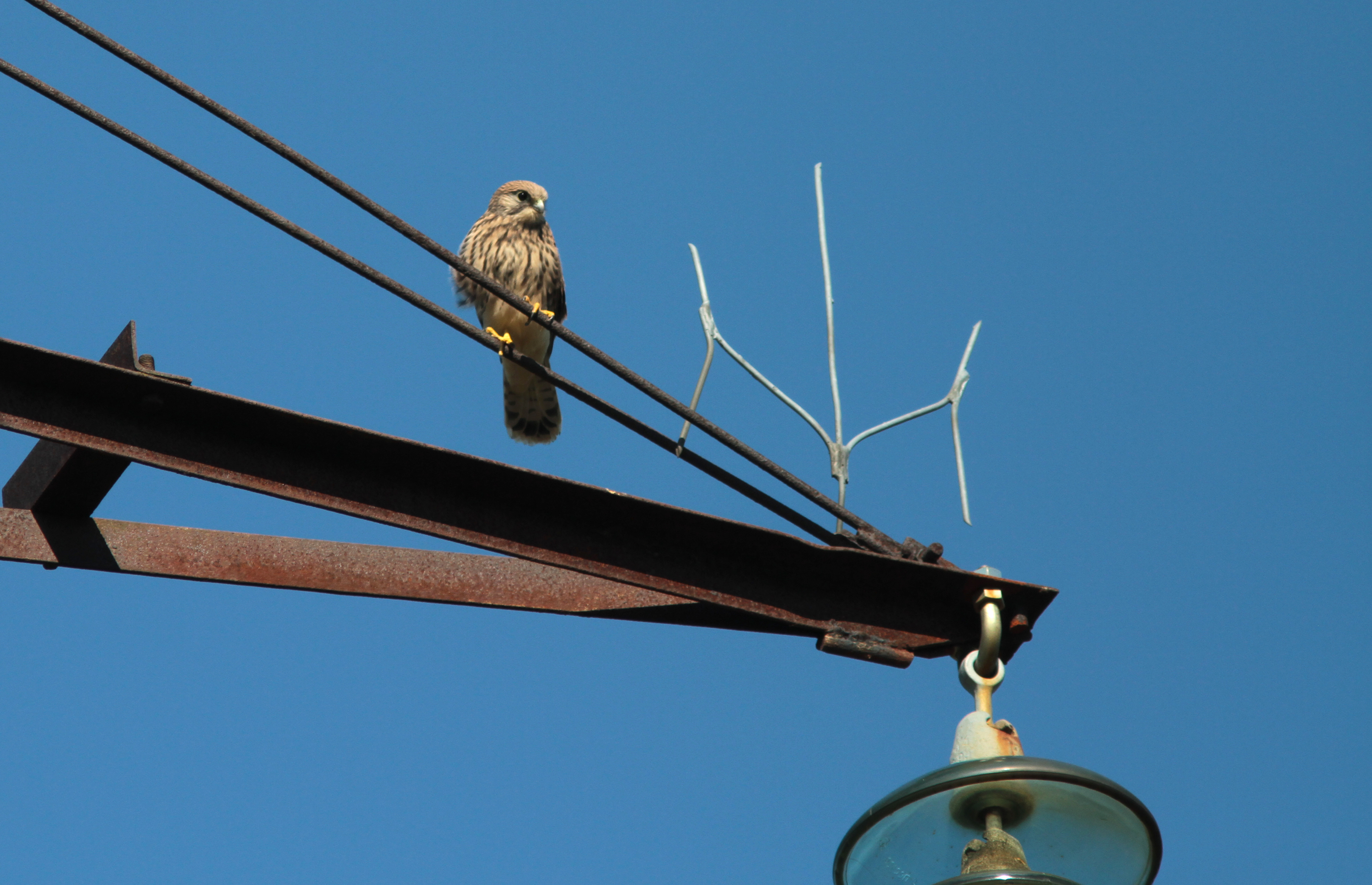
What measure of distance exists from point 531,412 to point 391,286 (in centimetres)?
545

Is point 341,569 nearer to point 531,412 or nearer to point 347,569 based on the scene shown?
point 347,569

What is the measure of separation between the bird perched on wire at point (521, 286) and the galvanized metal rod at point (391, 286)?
4566 mm

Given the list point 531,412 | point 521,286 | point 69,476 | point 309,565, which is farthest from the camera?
point 531,412

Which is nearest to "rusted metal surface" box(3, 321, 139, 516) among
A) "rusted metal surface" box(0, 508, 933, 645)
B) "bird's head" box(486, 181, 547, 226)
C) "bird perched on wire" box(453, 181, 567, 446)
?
"rusted metal surface" box(0, 508, 933, 645)

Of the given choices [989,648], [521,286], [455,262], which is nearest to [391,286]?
[455,262]

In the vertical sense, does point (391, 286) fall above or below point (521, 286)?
below

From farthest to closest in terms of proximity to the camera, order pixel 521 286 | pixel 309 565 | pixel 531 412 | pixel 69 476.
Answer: pixel 531 412 < pixel 521 286 < pixel 309 565 < pixel 69 476

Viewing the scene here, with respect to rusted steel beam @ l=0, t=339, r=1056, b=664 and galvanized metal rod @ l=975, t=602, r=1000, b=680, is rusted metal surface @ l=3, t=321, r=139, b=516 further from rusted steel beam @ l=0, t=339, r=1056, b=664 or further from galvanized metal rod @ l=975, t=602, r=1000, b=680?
galvanized metal rod @ l=975, t=602, r=1000, b=680

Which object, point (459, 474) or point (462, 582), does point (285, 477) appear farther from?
point (462, 582)

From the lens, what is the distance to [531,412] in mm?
8383

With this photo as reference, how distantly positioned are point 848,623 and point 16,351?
1.73 metres

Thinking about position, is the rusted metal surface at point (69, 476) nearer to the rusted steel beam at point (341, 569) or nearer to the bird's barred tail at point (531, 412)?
the rusted steel beam at point (341, 569)

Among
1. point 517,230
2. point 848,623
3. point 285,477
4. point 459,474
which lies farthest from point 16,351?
point 517,230

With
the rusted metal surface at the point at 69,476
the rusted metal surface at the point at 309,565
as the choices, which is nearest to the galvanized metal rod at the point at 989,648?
the rusted metal surface at the point at 309,565
